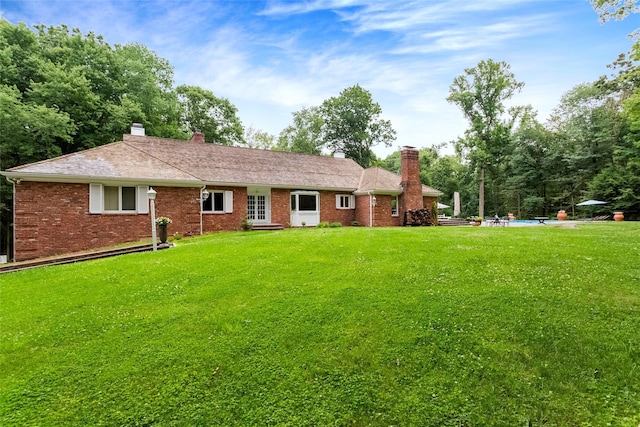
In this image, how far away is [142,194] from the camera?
555 inches

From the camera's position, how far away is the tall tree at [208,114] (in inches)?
1288

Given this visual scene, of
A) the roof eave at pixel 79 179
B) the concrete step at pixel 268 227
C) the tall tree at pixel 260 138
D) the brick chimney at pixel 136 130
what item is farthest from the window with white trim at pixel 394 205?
the tall tree at pixel 260 138

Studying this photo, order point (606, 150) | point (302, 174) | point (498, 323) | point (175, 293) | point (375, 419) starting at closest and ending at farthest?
point (375, 419) → point (498, 323) → point (175, 293) → point (302, 174) → point (606, 150)

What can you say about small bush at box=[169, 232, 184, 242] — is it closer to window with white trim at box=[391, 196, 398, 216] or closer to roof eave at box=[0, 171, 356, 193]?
roof eave at box=[0, 171, 356, 193]

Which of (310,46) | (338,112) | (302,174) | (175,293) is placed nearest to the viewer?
(175,293)

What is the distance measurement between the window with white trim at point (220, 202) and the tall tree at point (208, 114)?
722 inches

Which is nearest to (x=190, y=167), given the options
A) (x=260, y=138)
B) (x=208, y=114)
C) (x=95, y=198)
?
(x=95, y=198)

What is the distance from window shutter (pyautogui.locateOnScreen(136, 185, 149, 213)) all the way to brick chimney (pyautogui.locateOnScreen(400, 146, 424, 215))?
15489mm

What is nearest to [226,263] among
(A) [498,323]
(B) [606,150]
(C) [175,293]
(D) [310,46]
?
(C) [175,293]

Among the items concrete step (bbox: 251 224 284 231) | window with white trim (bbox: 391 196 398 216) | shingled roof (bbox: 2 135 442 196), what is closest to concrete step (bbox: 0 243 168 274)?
shingled roof (bbox: 2 135 442 196)

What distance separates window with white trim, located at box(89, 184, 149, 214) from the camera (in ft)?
42.8

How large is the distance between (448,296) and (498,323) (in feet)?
3.12

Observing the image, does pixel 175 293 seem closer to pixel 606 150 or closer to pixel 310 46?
pixel 310 46

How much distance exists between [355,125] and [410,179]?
21.9 m
